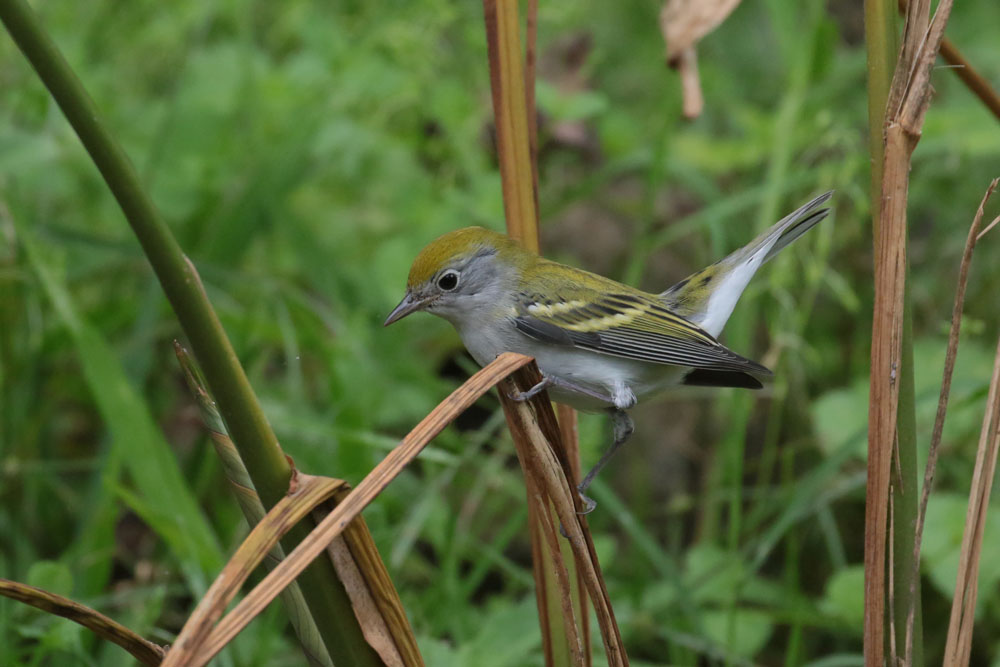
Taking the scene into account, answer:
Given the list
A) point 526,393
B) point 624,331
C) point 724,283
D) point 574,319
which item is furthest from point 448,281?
point 526,393

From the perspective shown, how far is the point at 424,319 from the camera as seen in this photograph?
12.7ft

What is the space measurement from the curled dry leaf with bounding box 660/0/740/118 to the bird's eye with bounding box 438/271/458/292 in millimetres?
685

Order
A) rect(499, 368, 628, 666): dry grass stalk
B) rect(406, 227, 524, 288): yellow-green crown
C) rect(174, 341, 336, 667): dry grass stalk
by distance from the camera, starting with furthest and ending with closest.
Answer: rect(406, 227, 524, 288): yellow-green crown
rect(499, 368, 628, 666): dry grass stalk
rect(174, 341, 336, 667): dry grass stalk

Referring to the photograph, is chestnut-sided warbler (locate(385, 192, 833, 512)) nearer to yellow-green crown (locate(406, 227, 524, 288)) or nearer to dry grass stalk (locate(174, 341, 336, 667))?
yellow-green crown (locate(406, 227, 524, 288))

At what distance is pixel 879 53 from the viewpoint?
1502mm

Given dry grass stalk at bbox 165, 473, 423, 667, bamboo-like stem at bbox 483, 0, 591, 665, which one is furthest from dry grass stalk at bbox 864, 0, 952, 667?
dry grass stalk at bbox 165, 473, 423, 667

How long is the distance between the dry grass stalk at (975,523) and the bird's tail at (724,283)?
0.91 m

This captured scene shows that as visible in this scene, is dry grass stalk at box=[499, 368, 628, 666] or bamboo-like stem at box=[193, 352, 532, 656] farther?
dry grass stalk at box=[499, 368, 628, 666]

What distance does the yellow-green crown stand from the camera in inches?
93.0

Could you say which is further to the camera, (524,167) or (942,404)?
(524,167)

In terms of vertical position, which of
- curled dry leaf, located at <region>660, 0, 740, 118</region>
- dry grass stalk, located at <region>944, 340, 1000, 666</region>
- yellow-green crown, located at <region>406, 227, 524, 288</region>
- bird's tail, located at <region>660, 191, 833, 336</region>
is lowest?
dry grass stalk, located at <region>944, 340, 1000, 666</region>

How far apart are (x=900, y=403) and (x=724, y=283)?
3.90 feet

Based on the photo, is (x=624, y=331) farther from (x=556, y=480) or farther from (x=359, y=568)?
(x=359, y=568)

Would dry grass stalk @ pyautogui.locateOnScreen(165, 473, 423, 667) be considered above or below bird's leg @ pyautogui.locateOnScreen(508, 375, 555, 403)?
below
